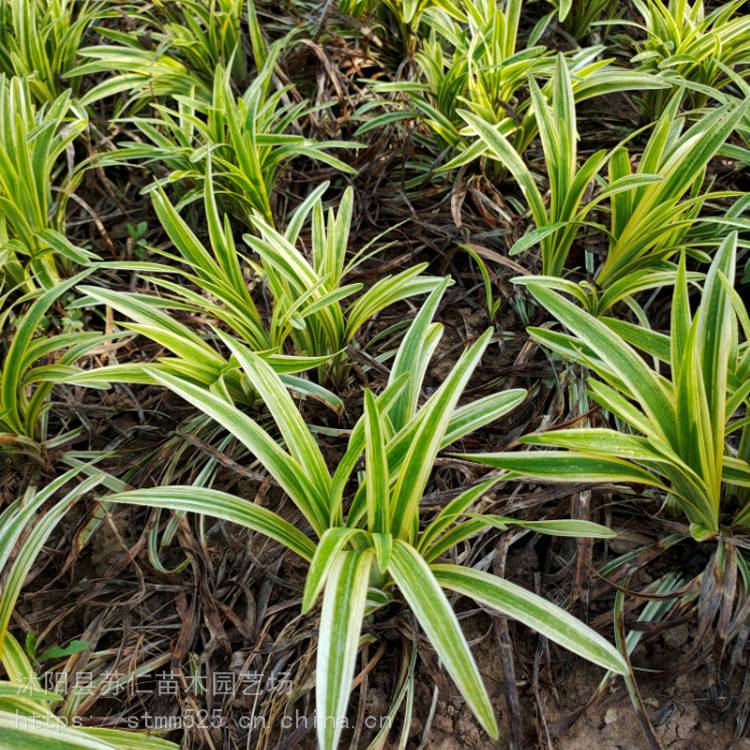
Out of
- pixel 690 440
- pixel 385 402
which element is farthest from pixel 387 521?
pixel 690 440

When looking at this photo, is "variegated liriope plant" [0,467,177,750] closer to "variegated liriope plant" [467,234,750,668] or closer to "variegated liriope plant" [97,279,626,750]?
"variegated liriope plant" [97,279,626,750]

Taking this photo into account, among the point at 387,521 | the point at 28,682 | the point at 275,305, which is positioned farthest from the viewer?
the point at 275,305

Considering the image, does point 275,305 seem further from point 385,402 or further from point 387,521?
point 387,521

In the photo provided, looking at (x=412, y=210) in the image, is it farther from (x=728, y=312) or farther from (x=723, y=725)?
(x=723, y=725)

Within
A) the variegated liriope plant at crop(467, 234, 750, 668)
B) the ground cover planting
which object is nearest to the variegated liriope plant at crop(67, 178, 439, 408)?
the ground cover planting

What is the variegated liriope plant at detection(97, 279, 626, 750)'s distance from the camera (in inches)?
31.7

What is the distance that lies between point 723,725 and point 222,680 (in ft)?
2.76

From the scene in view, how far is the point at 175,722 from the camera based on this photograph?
3.70 ft

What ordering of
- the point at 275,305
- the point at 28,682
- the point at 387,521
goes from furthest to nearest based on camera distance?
the point at 275,305 → the point at 28,682 → the point at 387,521

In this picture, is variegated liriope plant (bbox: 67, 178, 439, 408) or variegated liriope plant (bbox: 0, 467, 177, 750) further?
variegated liriope plant (bbox: 67, 178, 439, 408)

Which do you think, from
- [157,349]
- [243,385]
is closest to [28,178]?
[157,349]

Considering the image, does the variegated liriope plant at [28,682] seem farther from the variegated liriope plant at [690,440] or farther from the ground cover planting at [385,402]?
the variegated liriope plant at [690,440]

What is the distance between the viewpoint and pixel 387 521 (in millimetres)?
948

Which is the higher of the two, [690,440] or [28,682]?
[690,440]
